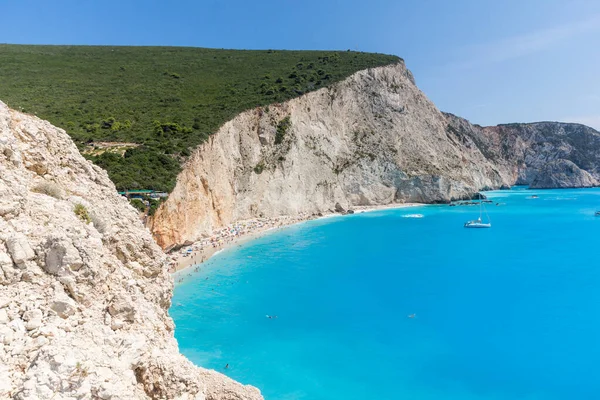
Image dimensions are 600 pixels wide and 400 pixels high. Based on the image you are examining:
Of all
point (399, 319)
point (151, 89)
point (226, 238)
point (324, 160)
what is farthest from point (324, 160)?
point (399, 319)

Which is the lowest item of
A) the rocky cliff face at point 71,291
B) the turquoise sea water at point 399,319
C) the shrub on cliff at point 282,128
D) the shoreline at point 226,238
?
the turquoise sea water at point 399,319

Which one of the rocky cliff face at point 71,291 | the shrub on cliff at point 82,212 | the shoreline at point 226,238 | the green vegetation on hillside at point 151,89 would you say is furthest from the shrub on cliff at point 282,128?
the shrub on cliff at point 82,212

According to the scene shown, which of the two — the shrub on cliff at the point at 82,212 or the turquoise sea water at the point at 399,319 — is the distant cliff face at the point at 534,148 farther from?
the shrub on cliff at the point at 82,212

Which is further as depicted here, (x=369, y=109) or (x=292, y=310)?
(x=369, y=109)

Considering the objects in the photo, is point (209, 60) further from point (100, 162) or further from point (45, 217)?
point (45, 217)

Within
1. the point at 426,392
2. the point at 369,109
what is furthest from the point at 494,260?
the point at 369,109

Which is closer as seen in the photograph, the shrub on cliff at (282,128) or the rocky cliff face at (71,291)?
the rocky cliff face at (71,291)
